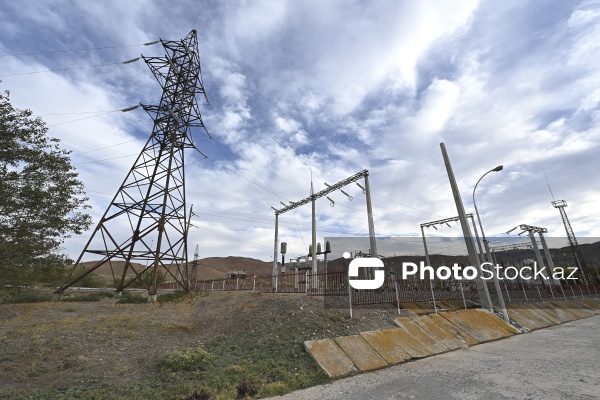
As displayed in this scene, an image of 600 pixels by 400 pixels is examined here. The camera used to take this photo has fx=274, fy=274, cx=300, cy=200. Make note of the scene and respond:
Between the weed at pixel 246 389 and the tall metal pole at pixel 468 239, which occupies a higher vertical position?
the tall metal pole at pixel 468 239

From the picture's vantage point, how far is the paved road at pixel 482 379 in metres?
4.80

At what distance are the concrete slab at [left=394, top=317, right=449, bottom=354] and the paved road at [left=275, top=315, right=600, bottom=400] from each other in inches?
11.4

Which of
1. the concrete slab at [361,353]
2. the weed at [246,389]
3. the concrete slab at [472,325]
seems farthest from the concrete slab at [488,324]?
the weed at [246,389]

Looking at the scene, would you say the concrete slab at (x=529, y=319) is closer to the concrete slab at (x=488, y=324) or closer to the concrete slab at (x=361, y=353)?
the concrete slab at (x=488, y=324)

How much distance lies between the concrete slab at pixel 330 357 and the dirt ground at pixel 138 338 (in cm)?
27

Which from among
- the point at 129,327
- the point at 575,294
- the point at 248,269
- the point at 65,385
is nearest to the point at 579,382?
the point at 65,385

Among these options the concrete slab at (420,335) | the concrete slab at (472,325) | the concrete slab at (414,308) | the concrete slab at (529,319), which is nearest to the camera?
the concrete slab at (420,335)

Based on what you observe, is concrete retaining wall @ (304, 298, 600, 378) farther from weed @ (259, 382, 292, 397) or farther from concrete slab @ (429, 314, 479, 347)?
weed @ (259, 382, 292, 397)

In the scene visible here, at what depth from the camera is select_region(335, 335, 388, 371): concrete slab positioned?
650 cm

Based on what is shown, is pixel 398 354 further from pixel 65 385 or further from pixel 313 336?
pixel 65 385

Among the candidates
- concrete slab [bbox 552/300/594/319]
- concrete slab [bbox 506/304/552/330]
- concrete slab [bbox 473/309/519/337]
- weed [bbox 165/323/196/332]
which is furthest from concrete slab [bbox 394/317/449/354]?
concrete slab [bbox 552/300/594/319]

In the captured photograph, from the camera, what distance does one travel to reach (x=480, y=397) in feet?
15.2

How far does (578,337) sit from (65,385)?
15998 millimetres

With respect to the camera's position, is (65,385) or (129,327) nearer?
(65,385)
